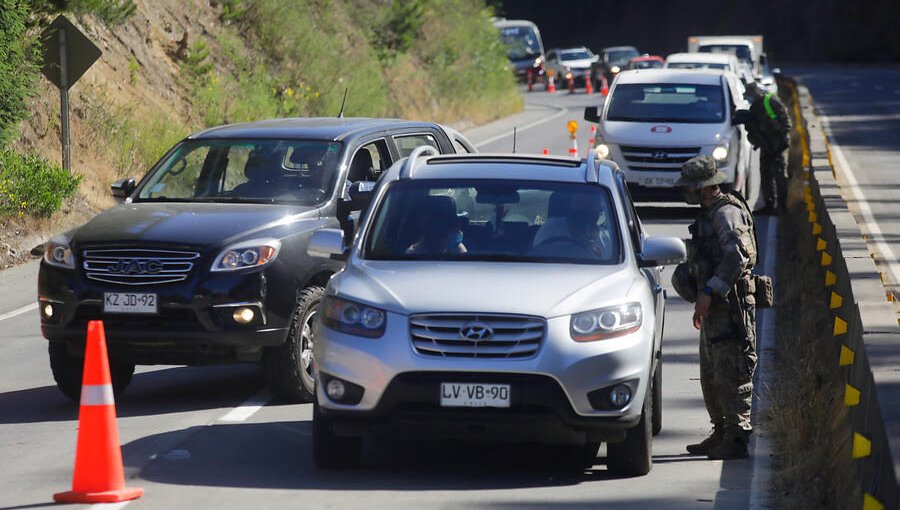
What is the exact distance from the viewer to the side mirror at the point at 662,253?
28.3ft

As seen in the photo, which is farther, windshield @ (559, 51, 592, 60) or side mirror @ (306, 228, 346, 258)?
windshield @ (559, 51, 592, 60)

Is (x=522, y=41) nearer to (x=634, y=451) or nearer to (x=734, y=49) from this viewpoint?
(x=734, y=49)

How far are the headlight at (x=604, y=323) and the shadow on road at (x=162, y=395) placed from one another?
3232mm

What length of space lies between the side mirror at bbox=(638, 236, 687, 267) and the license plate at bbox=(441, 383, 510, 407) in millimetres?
1366

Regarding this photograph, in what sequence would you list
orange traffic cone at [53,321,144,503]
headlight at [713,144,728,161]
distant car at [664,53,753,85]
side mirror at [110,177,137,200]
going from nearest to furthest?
orange traffic cone at [53,321,144,503] → side mirror at [110,177,137,200] → headlight at [713,144,728,161] → distant car at [664,53,753,85]

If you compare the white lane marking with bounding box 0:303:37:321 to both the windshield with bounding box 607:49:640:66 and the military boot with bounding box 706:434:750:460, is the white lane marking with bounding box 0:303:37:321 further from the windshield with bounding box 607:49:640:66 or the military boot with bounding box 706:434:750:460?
the windshield with bounding box 607:49:640:66

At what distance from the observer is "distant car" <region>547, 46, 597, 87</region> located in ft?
224

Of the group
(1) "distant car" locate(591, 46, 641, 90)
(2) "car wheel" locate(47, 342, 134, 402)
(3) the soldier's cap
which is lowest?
(1) "distant car" locate(591, 46, 641, 90)

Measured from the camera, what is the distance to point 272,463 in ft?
28.2

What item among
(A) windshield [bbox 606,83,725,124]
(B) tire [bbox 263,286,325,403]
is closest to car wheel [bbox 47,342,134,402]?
(B) tire [bbox 263,286,325,403]

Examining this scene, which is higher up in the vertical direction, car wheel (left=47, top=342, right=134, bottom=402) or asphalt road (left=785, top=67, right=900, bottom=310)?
car wheel (left=47, top=342, right=134, bottom=402)

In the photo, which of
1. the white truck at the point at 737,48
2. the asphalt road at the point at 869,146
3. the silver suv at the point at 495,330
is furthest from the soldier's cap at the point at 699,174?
the white truck at the point at 737,48

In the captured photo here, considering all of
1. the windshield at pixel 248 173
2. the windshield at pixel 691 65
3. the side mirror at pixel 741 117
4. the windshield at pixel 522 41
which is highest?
the windshield at pixel 248 173

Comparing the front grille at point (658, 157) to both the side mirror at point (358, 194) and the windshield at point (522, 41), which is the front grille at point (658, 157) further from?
the windshield at point (522, 41)
